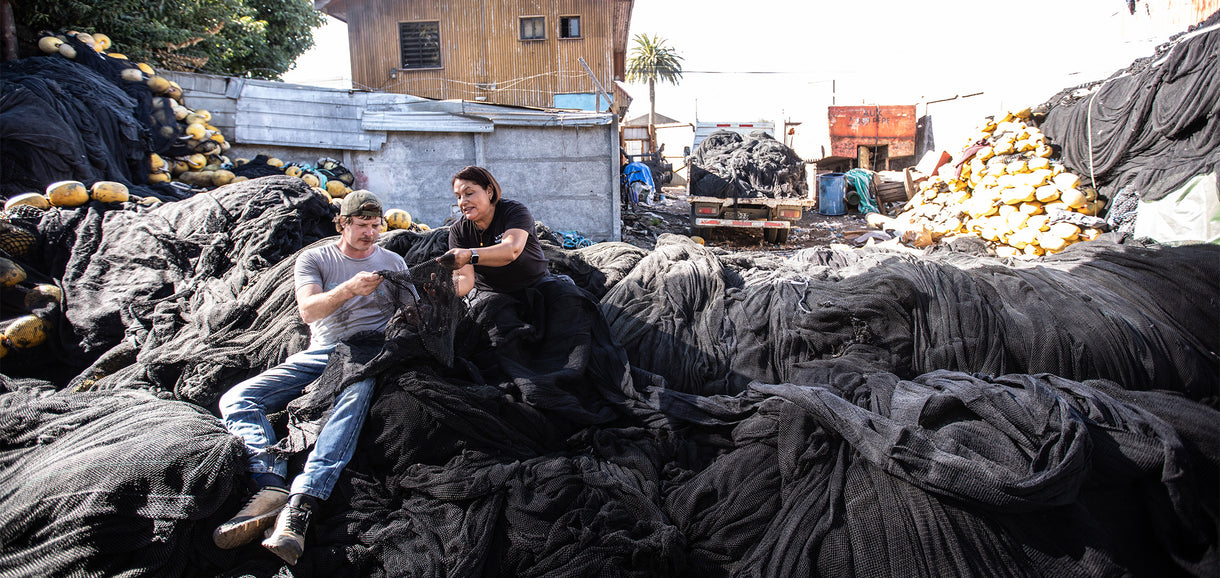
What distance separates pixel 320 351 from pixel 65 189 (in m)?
4.40

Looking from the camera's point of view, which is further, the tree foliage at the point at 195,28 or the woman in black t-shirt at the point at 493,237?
the tree foliage at the point at 195,28

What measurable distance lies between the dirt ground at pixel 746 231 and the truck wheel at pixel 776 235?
0.28 feet

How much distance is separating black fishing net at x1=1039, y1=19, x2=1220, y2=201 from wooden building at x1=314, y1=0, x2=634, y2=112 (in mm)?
12693

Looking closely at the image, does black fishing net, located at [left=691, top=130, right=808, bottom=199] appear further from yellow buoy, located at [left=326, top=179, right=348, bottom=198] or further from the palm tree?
the palm tree

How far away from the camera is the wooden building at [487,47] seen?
60.4 feet

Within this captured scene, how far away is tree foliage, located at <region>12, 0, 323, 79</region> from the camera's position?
9338 mm

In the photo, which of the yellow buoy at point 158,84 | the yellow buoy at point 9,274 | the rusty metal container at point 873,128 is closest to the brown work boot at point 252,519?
the yellow buoy at point 9,274

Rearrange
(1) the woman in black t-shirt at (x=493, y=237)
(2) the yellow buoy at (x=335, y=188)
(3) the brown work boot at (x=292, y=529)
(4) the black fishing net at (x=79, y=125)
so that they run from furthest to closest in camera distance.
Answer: (2) the yellow buoy at (x=335, y=188), (4) the black fishing net at (x=79, y=125), (1) the woman in black t-shirt at (x=493, y=237), (3) the brown work boot at (x=292, y=529)

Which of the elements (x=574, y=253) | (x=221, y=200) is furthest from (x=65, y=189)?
(x=574, y=253)

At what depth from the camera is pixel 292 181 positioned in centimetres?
542

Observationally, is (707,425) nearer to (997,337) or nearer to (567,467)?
(567,467)

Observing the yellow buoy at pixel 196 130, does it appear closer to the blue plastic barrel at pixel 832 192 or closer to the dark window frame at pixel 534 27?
the dark window frame at pixel 534 27

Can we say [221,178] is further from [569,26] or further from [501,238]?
[569,26]

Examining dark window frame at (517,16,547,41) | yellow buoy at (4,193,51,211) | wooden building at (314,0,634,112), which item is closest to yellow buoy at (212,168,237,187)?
yellow buoy at (4,193,51,211)
